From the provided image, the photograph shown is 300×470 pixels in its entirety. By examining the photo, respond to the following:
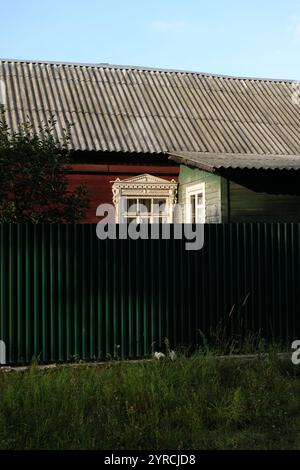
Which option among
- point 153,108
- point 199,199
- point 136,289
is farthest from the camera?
point 153,108

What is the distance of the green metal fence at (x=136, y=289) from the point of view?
21.4ft

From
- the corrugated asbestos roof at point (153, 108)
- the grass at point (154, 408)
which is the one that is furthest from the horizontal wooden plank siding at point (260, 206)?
the grass at point (154, 408)

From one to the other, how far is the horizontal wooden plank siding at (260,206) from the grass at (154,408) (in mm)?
5895

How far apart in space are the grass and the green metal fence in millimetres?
837

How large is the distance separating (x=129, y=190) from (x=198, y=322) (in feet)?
22.0

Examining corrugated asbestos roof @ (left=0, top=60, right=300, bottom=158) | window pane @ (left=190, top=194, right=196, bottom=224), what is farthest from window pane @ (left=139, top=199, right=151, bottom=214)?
corrugated asbestos roof @ (left=0, top=60, right=300, bottom=158)

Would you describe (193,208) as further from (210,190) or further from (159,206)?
(210,190)

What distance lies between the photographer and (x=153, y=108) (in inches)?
583

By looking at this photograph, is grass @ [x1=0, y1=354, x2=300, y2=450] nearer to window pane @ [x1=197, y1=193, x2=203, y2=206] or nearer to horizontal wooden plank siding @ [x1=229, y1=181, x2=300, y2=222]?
horizontal wooden plank siding @ [x1=229, y1=181, x2=300, y2=222]

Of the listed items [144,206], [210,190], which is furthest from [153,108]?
[210,190]

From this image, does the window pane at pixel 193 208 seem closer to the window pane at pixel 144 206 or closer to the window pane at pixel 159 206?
the window pane at pixel 159 206

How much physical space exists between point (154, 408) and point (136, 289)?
2271 millimetres
